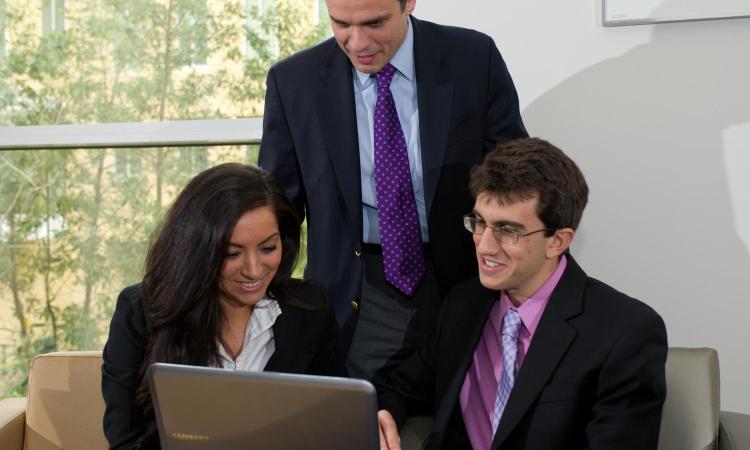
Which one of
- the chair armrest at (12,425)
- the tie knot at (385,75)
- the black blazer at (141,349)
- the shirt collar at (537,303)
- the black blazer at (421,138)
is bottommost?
the chair armrest at (12,425)

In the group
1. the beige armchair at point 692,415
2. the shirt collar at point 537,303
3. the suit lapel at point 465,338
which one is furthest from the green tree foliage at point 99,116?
the beige armchair at point 692,415

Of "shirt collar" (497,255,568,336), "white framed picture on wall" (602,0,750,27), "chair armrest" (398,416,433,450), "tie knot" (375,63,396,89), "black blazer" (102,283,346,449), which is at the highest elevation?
"white framed picture on wall" (602,0,750,27)

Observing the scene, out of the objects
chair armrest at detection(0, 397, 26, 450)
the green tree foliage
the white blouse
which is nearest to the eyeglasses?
the white blouse

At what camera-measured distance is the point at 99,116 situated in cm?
330

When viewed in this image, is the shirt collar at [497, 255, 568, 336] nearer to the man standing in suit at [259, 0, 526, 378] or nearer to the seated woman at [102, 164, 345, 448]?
the man standing in suit at [259, 0, 526, 378]

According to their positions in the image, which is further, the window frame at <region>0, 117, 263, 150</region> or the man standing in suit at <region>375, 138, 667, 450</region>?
the window frame at <region>0, 117, 263, 150</region>

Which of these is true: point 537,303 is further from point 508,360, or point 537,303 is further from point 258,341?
point 258,341

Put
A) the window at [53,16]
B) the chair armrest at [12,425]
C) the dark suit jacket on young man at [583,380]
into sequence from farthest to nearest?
1. the window at [53,16]
2. the chair armrest at [12,425]
3. the dark suit jacket on young man at [583,380]

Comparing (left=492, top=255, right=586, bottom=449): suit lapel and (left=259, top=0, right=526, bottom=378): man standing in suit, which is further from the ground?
(left=259, top=0, right=526, bottom=378): man standing in suit

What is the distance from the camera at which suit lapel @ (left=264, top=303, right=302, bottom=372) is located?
1.99m

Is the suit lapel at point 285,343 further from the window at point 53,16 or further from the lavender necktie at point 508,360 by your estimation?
the window at point 53,16

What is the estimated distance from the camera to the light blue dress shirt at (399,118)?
221cm

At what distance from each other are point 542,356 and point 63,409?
4.12 ft

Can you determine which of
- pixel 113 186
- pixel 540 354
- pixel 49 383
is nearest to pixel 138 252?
pixel 113 186
